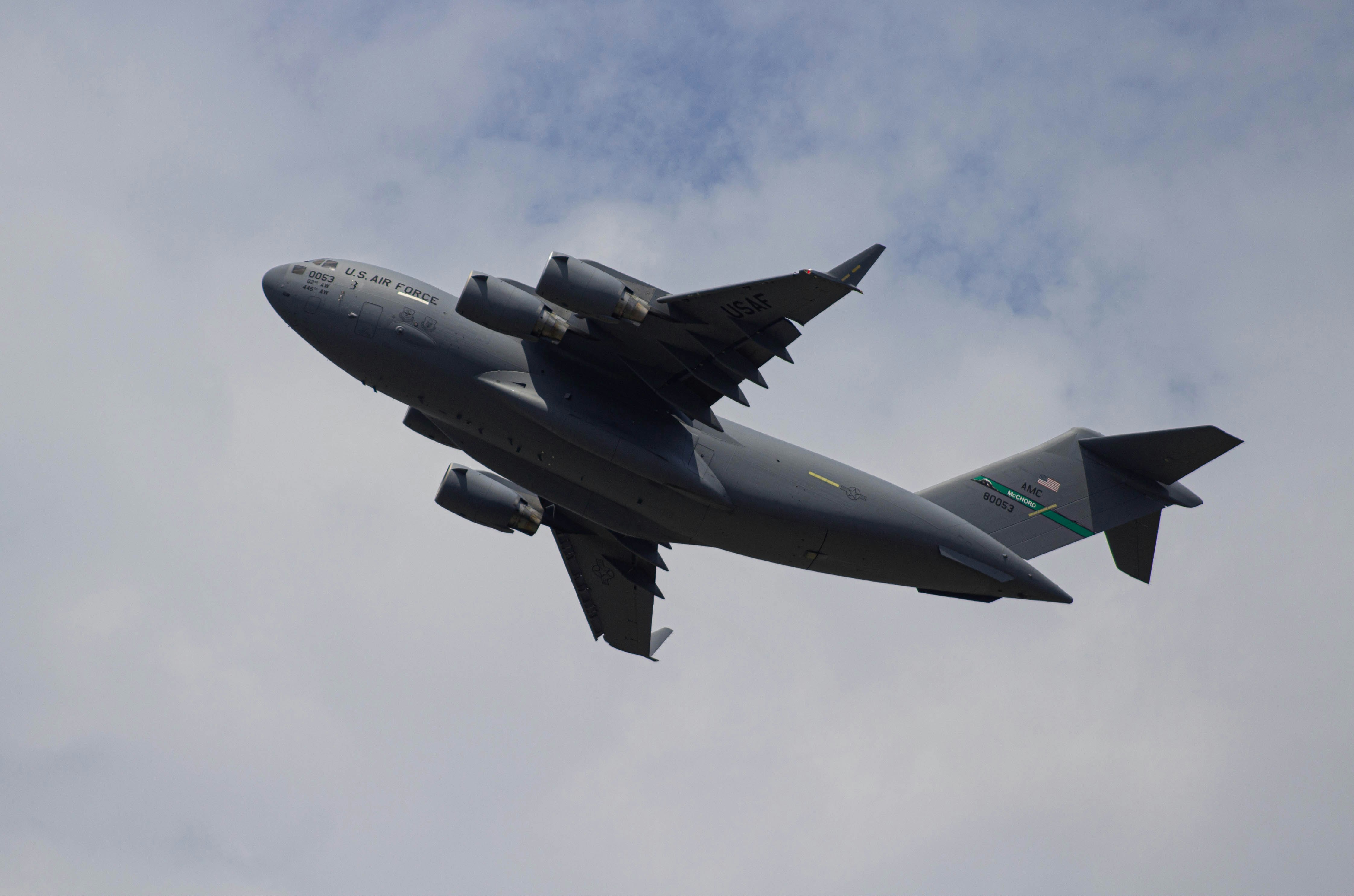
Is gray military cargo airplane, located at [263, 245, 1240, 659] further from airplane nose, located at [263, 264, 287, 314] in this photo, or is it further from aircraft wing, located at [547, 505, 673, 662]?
aircraft wing, located at [547, 505, 673, 662]

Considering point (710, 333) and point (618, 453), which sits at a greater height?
point (710, 333)

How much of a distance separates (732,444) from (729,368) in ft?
5.11

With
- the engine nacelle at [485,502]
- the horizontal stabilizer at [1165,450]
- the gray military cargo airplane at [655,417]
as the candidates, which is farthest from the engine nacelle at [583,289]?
the horizontal stabilizer at [1165,450]

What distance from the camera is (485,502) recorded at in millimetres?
22484

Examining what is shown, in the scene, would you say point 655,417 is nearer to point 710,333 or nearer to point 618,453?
point 618,453

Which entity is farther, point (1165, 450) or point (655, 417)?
point (1165, 450)

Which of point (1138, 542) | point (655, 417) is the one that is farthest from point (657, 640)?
point (1138, 542)

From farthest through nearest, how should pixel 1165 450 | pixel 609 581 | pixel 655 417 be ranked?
pixel 609 581 < pixel 1165 450 < pixel 655 417

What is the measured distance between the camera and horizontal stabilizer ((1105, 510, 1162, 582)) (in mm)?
22219

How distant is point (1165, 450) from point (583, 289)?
11574 millimetres

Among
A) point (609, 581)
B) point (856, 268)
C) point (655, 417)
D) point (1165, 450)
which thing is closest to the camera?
point (856, 268)

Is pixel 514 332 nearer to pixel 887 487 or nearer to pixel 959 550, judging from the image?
pixel 887 487

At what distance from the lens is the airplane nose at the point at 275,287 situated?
18.5 meters

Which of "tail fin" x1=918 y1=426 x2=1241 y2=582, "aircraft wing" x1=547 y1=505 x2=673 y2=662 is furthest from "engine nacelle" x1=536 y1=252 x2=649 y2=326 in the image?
"tail fin" x1=918 y1=426 x2=1241 y2=582
